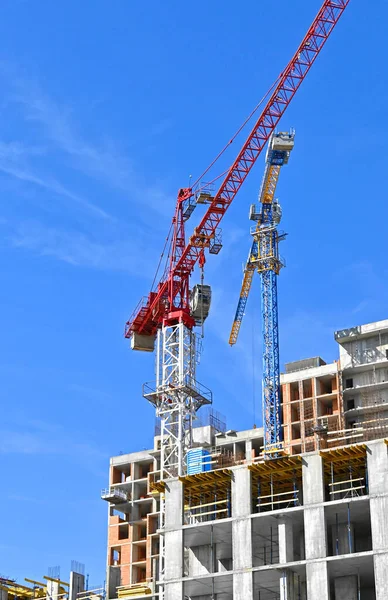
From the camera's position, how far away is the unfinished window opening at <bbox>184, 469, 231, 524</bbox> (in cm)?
10294

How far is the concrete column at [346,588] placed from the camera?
94.0 m

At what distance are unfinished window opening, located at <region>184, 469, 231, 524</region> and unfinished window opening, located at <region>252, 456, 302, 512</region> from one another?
8.70 ft

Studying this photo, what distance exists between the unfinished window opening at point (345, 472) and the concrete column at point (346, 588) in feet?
20.6

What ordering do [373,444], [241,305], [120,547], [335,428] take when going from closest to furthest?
[373,444], [335,428], [120,547], [241,305]

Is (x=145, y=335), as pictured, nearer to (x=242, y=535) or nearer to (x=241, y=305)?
(x=241, y=305)

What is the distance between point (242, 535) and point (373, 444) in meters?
13.0

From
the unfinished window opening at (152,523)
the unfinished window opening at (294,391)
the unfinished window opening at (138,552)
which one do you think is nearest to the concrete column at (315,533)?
the unfinished window opening at (294,391)

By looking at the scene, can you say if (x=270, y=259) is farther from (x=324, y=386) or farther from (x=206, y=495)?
(x=206, y=495)

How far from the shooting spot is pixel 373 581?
96125 mm

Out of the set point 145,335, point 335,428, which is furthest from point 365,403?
point 145,335

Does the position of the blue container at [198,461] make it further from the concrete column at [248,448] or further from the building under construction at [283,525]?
the concrete column at [248,448]

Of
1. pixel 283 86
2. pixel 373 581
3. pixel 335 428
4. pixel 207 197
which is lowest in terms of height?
pixel 373 581

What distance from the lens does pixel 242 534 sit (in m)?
98.3

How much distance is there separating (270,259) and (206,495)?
151 feet
